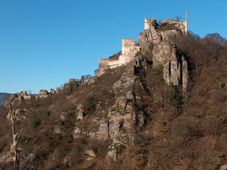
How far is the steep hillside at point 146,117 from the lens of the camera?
2259 inches

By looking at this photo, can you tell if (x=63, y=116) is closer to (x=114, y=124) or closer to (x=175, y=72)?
(x=114, y=124)

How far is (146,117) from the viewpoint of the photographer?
6512 cm

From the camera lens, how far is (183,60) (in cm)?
7256

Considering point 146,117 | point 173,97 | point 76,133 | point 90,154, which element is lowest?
point 90,154

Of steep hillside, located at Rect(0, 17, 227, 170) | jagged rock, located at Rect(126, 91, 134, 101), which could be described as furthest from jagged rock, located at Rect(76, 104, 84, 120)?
jagged rock, located at Rect(126, 91, 134, 101)

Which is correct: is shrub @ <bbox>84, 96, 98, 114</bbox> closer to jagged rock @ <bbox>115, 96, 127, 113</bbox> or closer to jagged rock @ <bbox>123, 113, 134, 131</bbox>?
jagged rock @ <bbox>115, 96, 127, 113</bbox>

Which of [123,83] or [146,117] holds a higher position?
[123,83]

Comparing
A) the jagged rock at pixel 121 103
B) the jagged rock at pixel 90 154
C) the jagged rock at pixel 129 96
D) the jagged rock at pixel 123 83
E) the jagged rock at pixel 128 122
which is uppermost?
the jagged rock at pixel 123 83

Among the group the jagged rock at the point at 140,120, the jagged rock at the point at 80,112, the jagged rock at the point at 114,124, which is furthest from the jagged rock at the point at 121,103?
the jagged rock at the point at 80,112

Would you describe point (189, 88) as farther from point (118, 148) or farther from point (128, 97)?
point (118, 148)

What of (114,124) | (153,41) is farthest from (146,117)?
(153,41)

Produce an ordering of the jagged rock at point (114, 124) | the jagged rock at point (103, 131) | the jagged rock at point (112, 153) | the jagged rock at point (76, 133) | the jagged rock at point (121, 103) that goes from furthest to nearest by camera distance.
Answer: the jagged rock at point (76, 133), the jagged rock at point (121, 103), the jagged rock at point (103, 131), the jagged rock at point (114, 124), the jagged rock at point (112, 153)

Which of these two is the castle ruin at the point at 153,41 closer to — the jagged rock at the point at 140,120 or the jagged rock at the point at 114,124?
the jagged rock at the point at 140,120

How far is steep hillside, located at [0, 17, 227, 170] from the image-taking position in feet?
188
